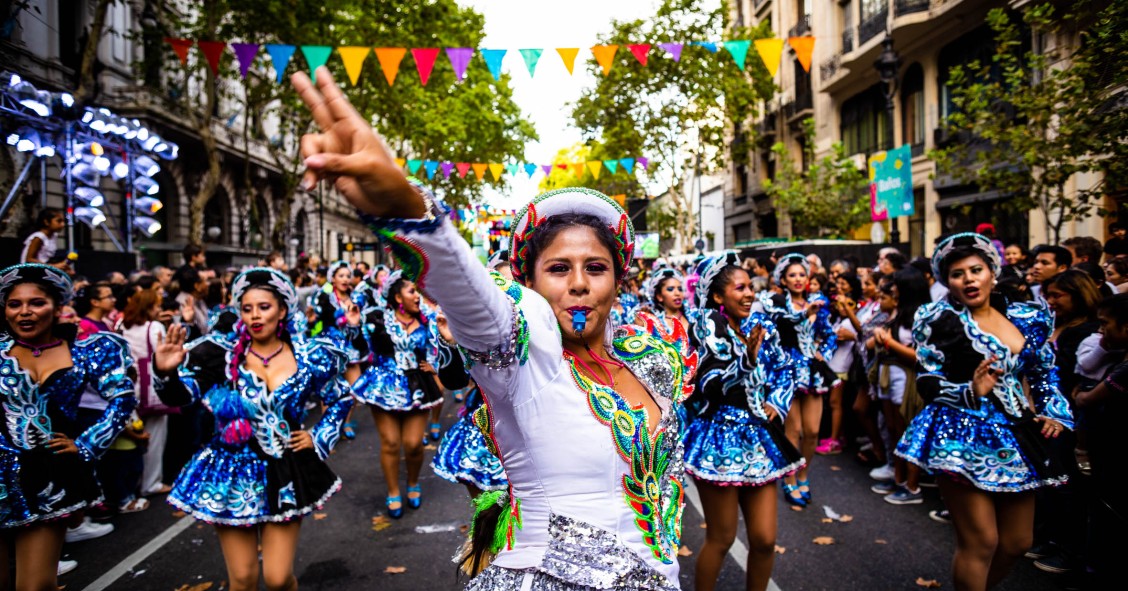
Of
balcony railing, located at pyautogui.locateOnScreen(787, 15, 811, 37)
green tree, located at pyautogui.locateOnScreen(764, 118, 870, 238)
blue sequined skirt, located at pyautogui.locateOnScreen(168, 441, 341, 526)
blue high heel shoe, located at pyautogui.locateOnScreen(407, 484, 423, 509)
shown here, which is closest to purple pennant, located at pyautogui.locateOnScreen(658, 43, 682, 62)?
blue high heel shoe, located at pyautogui.locateOnScreen(407, 484, 423, 509)

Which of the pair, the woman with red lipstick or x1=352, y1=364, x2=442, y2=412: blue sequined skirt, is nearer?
the woman with red lipstick

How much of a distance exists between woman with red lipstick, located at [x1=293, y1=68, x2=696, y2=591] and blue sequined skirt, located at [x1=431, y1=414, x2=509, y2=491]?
2.45 m

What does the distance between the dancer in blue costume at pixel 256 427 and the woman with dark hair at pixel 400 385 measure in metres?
2.04

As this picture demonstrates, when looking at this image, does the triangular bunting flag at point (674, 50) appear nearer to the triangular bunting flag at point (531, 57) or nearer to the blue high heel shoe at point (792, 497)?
the triangular bunting flag at point (531, 57)

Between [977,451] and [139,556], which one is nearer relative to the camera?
[977,451]

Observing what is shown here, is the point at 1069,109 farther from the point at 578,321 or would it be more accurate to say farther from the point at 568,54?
the point at 578,321

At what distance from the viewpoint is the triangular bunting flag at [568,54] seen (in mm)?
11211

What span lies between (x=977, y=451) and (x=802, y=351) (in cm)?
297

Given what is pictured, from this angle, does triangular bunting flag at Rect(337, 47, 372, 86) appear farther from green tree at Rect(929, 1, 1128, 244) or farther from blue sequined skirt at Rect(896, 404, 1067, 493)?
blue sequined skirt at Rect(896, 404, 1067, 493)

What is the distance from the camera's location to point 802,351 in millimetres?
6625

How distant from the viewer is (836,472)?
24.8 ft

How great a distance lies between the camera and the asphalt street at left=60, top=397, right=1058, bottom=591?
192 inches

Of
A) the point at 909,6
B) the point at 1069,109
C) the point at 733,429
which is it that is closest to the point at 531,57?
the point at 1069,109

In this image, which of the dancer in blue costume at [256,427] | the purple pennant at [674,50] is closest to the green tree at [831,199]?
the purple pennant at [674,50]
